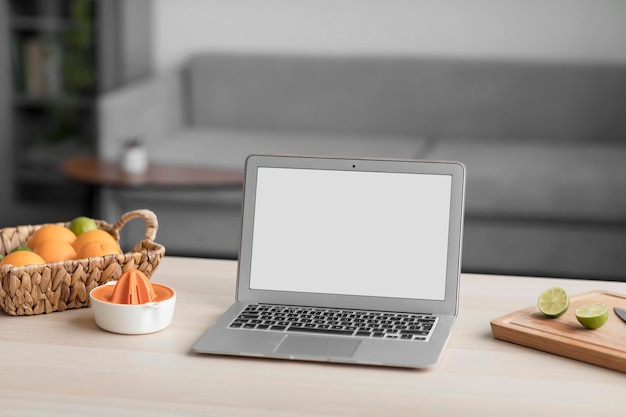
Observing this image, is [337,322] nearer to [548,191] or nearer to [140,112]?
[548,191]

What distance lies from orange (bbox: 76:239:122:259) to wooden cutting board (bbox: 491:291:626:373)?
1.85 feet

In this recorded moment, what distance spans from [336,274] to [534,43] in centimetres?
317

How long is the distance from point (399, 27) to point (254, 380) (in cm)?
343

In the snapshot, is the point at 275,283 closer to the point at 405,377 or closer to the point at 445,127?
the point at 405,377

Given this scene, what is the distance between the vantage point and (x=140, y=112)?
12.9 ft

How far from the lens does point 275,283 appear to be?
1.40 metres

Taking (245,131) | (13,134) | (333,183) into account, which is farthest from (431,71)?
(333,183)

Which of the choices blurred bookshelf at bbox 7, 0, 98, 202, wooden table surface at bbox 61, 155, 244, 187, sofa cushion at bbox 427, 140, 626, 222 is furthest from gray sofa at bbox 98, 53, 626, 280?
blurred bookshelf at bbox 7, 0, 98, 202

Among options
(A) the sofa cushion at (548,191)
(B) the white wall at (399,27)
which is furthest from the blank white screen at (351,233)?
(B) the white wall at (399,27)

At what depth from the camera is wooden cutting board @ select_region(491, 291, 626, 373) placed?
118cm

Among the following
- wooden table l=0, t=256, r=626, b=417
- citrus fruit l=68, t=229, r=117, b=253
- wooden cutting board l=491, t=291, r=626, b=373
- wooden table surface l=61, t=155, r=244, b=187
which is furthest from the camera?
wooden table surface l=61, t=155, r=244, b=187

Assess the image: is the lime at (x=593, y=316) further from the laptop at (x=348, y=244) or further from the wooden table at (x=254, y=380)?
the laptop at (x=348, y=244)

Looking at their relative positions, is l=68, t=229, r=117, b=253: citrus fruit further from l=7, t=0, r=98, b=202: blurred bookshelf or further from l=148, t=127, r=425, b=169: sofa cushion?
l=7, t=0, r=98, b=202: blurred bookshelf

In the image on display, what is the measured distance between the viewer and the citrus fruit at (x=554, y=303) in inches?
51.3
